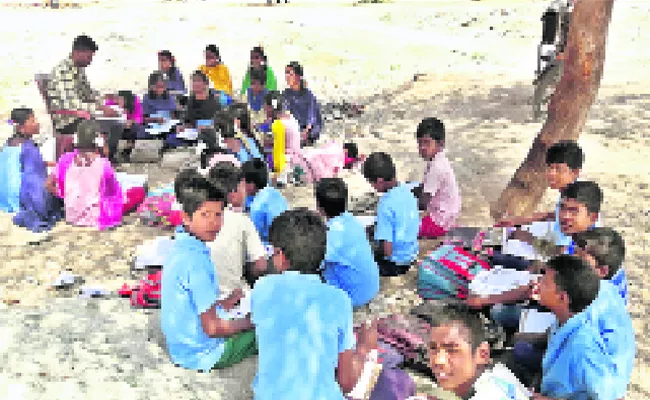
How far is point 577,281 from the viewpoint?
2746 mm

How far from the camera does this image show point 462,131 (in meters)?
9.12

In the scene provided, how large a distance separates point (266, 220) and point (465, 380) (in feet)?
8.04

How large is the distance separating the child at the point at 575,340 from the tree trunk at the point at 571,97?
3.11 metres

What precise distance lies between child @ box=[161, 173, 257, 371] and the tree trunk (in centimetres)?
356

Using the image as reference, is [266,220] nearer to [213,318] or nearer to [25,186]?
[213,318]

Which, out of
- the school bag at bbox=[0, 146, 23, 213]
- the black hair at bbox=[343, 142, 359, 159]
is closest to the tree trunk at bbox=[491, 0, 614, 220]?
the black hair at bbox=[343, 142, 359, 159]

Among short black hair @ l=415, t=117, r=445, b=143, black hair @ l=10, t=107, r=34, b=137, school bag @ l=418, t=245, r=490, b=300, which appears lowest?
school bag @ l=418, t=245, r=490, b=300

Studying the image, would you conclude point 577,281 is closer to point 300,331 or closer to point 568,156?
point 300,331

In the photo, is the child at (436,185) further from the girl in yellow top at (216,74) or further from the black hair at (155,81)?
the girl in yellow top at (216,74)

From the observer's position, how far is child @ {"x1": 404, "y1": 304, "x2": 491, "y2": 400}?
253 centimetres

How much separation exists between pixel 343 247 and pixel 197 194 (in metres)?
1.24

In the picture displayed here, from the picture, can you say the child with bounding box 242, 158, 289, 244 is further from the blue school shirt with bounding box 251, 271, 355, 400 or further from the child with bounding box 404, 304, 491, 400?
the child with bounding box 404, 304, 491, 400

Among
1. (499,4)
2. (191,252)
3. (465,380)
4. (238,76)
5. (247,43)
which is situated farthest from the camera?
(499,4)

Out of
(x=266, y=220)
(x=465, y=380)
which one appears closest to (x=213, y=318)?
(x=465, y=380)
